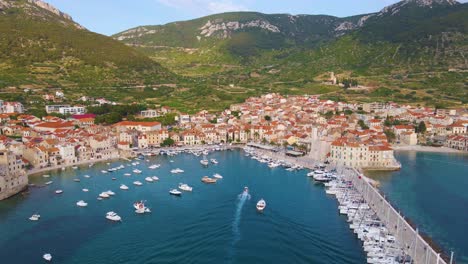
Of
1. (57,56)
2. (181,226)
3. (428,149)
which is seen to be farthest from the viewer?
(57,56)

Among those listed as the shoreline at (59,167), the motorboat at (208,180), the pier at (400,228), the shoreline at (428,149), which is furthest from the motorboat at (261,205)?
the shoreline at (428,149)

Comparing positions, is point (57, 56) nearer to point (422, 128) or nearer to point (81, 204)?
point (81, 204)

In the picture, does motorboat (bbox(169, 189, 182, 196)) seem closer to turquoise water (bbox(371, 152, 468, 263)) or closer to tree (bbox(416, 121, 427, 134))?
turquoise water (bbox(371, 152, 468, 263))

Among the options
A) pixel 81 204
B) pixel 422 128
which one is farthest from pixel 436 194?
pixel 422 128

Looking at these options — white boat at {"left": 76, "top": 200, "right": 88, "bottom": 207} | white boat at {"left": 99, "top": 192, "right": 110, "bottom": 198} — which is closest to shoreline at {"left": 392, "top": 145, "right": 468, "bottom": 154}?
white boat at {"left": 99, "top": 192, "right": 110, "bottom": 198}

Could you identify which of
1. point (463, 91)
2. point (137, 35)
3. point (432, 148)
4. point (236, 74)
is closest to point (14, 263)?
point (432, 148)

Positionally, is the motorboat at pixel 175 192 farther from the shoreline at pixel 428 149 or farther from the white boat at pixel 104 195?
the shoreline at pixel 428 149
